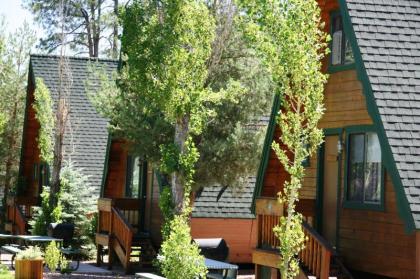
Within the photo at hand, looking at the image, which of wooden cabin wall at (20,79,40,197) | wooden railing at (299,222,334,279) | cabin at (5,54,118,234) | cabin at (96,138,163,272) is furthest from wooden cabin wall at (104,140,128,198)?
wooden railing at (299,222,334,279)

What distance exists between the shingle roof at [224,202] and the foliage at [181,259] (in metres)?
7.64

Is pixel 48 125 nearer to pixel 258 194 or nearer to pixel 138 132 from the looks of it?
pixel 138 132

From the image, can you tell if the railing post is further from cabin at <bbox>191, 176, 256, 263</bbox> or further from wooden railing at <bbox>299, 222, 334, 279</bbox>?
cabin at <bbox>191, 176, 256, 263</bbox>

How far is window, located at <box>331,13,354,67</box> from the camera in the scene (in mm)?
18384

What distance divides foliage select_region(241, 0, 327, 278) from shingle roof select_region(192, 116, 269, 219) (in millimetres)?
11187

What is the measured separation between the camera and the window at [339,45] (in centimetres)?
1838

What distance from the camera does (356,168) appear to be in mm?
17797

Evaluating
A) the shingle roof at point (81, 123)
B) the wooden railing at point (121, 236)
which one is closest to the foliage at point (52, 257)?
the wooden railing at point (121, 236)

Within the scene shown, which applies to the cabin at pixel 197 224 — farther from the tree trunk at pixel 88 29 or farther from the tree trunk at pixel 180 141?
the tree trunk at pixel 88 29

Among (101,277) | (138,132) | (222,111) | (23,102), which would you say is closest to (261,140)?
(222,111)

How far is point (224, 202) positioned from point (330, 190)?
7.28m

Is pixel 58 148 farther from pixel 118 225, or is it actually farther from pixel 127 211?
pixel 118 225

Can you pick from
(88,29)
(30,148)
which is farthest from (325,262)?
(88,29)

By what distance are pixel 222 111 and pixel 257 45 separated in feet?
27.5
